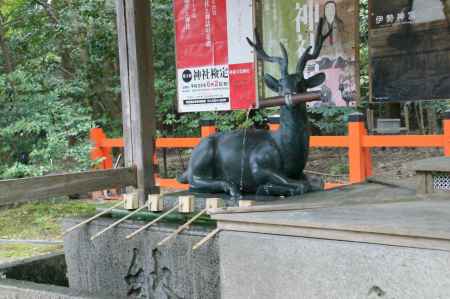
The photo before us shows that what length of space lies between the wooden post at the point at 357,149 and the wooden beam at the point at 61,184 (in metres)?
2.69

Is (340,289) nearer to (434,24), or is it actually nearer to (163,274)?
(163,274)

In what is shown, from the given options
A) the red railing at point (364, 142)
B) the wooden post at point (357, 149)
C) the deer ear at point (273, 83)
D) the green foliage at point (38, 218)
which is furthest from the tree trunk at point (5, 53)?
the deer ear at point (273, 83)

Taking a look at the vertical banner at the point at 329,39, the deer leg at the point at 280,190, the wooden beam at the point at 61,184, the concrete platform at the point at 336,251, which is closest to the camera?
the concrete platform at the point at 336,251

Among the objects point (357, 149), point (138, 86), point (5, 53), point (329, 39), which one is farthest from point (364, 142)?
point (5, 53)

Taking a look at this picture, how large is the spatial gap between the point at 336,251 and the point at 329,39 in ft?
8.12

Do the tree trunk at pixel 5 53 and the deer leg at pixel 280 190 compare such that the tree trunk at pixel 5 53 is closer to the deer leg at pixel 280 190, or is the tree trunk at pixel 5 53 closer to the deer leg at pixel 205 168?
the deer leg at pixel 205 168

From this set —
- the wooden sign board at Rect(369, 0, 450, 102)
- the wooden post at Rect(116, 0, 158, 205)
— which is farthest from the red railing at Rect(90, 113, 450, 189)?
the wooden post at Rect(116, 0, 158, 205)

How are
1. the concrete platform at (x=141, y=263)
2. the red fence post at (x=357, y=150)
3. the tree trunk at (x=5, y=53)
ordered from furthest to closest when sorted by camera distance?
the tree trunk at (x=5, y=53) → the red fence post at (x=357, y=150) → the concrete platform at (x=141, y=263)

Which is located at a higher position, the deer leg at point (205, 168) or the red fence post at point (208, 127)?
the red fence post at point (208, 127)

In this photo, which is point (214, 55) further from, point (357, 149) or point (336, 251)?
point (336, 251)

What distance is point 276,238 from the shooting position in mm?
2084

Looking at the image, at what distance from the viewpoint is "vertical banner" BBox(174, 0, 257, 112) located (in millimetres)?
4355

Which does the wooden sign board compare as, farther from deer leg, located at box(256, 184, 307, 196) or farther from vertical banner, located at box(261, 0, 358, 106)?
deer leg, located at box(256, 184, 307, 196)

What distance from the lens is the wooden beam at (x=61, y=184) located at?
11.3 ft
